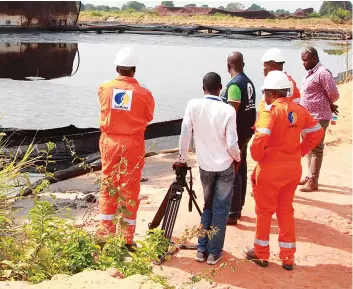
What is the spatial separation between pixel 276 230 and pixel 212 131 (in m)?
1.80

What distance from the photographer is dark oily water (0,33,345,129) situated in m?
18.0

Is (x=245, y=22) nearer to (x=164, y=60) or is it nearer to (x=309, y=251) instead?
(x=164, y=60)

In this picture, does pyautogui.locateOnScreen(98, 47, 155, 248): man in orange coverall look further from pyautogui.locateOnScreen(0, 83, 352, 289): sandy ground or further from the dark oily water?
the dark oily water

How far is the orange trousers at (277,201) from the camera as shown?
500 centimetres

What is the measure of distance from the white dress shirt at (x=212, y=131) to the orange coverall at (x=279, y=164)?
0.23 m

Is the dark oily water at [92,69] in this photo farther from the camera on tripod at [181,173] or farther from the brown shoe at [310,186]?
the camera on tripod at [181,173]

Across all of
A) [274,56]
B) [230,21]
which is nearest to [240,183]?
[274,56]

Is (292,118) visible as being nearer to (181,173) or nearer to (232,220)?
(181,173)

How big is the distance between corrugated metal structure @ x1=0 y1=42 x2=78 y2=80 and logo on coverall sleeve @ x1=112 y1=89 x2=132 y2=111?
20.5 meters

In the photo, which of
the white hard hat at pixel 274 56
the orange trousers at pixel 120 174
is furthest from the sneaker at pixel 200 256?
the white hard hat at pixel 274 56

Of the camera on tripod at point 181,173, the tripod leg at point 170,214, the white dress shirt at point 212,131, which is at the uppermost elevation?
the white dress shirt at point 212,131

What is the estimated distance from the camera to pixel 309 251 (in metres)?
5.72

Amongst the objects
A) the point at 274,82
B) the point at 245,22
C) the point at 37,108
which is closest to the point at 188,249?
the point at 274,82

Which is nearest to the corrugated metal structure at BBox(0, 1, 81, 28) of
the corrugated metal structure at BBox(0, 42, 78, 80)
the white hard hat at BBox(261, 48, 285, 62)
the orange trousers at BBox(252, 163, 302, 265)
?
the corrugated metal structure at BBox(0, 42, 78, 80)
